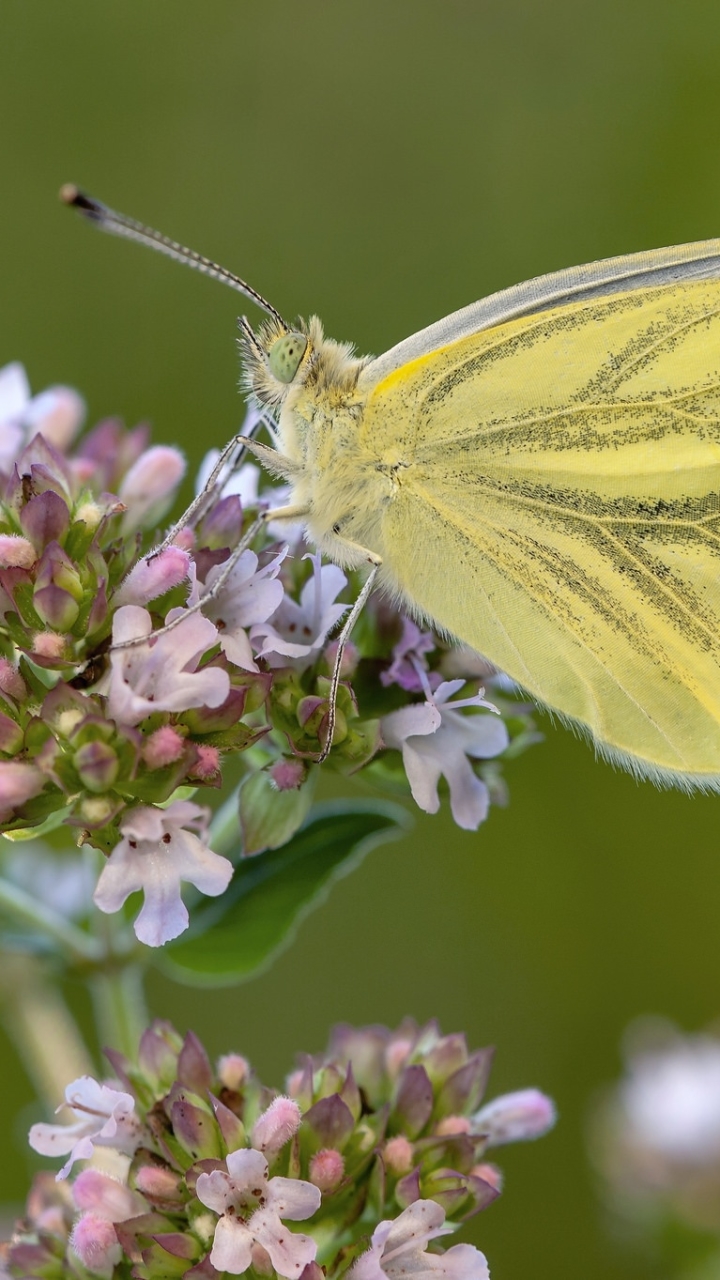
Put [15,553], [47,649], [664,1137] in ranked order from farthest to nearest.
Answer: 1. [664,1137]
2. [15,553]
3. [47,649]

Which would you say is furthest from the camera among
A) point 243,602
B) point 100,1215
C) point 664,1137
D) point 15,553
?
point 664,1137

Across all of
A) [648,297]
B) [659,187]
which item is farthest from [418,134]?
[648,297]

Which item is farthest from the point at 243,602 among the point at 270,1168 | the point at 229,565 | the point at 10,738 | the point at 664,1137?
the point at 664,1137

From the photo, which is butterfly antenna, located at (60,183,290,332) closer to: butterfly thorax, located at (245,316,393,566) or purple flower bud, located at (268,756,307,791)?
butterfly thorax, located at (245,316,393,566)

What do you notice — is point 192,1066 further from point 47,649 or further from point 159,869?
point 47,649

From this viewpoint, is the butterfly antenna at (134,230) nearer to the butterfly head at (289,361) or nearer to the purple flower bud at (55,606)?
the butterfly head at (289,361)

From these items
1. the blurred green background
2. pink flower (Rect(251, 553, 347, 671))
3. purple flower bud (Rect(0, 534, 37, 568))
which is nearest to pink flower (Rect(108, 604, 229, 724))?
purple flower bud (Rect(0, 534, 37, 568))
